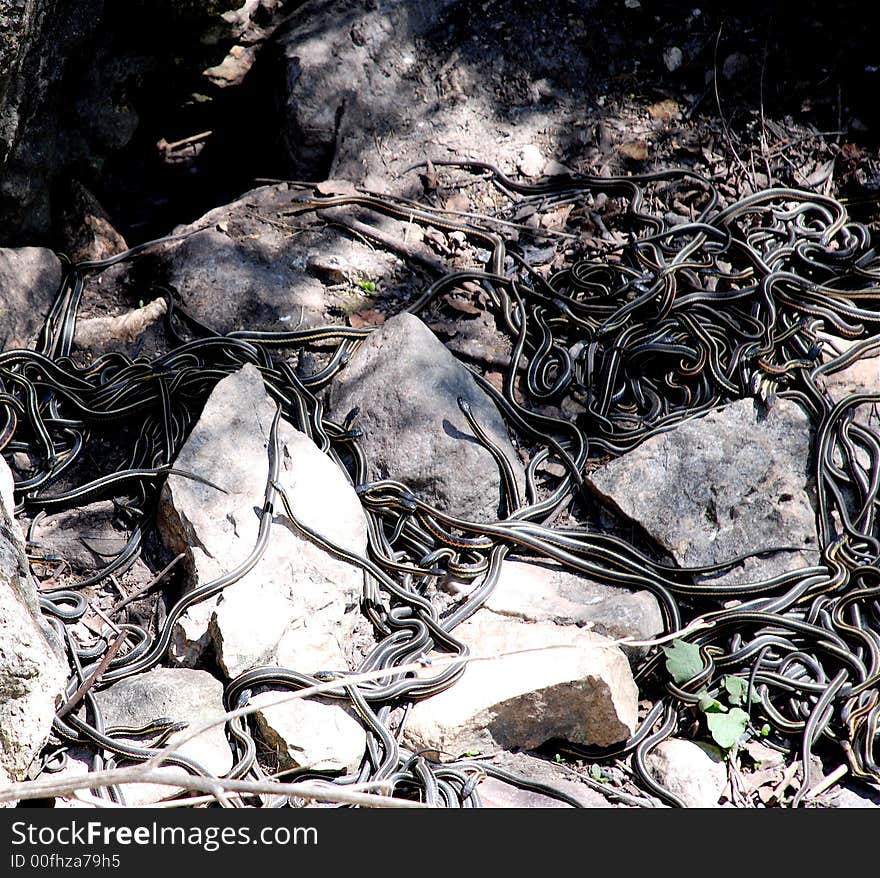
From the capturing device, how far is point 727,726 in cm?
389

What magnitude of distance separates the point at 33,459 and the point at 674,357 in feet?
12.1

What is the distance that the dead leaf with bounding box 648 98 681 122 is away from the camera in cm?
692

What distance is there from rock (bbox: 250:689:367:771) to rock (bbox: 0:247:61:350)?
2.94 m

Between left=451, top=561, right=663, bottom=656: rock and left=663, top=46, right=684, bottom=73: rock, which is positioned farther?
left=663, top=46, right=684, bottom=73: rock

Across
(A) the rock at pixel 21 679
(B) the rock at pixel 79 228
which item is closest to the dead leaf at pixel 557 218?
(B) the rock at pixel 79 228

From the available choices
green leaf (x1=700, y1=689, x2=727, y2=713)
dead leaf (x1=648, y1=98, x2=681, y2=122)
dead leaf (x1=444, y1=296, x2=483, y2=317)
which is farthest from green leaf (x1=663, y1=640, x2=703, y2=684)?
dead leaf (x1=648, y1=98, x2=681, y2=122)

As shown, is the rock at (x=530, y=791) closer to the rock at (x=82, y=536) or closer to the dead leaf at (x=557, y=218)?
the rock at (x=82, y=536)

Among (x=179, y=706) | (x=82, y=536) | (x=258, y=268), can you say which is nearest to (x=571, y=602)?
(x=179, y=706)

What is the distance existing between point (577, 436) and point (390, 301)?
1.58 metres

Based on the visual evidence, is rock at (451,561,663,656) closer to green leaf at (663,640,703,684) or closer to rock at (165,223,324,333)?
green leaf at (663,640,703,684)

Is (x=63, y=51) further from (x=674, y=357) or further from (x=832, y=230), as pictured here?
(x=832, y=230)

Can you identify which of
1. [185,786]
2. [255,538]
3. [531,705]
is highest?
[185,786]

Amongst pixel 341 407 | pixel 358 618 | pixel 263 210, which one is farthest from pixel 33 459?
pixel 263 210

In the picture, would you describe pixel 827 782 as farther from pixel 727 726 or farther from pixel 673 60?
pixel 673 60
